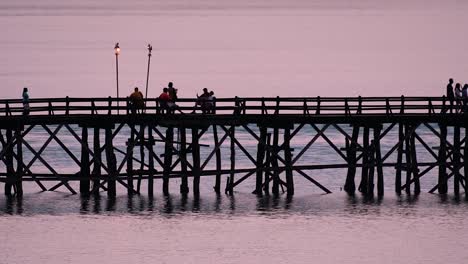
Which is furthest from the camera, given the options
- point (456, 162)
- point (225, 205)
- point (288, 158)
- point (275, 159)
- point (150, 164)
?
point (456, 162)

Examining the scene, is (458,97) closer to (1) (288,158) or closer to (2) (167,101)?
(1) (288,158)

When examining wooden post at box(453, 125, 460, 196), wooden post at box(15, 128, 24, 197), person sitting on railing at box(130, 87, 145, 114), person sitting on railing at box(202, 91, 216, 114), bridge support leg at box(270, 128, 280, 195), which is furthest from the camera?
wooden post at box(453, 125, 460, 196)

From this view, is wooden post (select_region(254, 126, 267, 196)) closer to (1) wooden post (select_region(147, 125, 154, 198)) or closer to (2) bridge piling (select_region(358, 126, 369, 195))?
(2) bridge piling (select_region(358, 126, 369, 195))

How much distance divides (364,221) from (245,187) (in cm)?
1421

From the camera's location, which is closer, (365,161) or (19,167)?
(19,167)

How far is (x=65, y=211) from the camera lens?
51.8 metres

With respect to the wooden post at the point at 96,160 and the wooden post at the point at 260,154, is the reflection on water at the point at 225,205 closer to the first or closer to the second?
the wooden post at the point at 96,160

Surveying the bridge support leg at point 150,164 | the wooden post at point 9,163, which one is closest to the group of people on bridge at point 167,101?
the bridge support leg at point 150,164

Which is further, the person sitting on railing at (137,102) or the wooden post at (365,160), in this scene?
the wooden post at (365,160)

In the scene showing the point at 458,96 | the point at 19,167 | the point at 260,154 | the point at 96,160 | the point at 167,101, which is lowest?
the point at 19,167

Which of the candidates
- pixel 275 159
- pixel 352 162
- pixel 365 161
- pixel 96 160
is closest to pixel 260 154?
pixel 275 159

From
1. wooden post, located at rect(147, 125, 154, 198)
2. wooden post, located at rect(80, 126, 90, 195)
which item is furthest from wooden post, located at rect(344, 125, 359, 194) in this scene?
wooden post, located at rect(80, 126, 90, 195)

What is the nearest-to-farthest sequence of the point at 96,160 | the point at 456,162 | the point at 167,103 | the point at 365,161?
the point at 167,103 → the point at 96,160 → the point at 456,162 → the point at 365,161

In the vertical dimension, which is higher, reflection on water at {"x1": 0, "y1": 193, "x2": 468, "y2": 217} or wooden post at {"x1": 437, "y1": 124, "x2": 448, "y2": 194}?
wooden post at {"x1": 437, "y1": 124, "x2": 448, "y2": 194}
